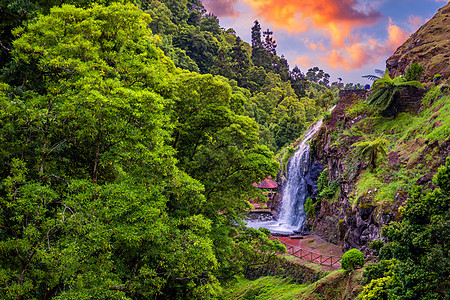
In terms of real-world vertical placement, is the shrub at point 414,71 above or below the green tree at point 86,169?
above

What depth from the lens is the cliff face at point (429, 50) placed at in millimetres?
19234

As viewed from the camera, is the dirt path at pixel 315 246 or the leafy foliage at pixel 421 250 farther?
the dirt path at pixel 315 246

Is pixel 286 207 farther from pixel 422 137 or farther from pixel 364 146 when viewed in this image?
pixel 422 137

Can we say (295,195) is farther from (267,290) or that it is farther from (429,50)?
(429,50)

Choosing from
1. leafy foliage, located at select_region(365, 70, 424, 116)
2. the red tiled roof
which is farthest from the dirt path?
the red tiled roof

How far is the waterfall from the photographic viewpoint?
85.4 feet

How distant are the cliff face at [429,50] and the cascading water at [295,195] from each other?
1063cm

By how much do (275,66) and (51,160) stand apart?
256 ft

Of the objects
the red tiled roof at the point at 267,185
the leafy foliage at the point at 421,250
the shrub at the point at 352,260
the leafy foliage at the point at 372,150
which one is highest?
the leafy foliage at the point at 372,150

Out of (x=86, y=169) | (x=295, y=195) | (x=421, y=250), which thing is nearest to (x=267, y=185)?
(x=295, y=195)

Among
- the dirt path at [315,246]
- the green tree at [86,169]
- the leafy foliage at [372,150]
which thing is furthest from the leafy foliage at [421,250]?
the leafy foliage at [372,150]

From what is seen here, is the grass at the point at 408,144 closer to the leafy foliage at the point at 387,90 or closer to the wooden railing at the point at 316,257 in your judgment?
the leafy foliage at the point at 387,90

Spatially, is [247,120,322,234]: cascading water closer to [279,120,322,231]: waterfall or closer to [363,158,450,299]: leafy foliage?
[279,120,322,231]: waterfall

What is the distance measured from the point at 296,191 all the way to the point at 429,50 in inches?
611
